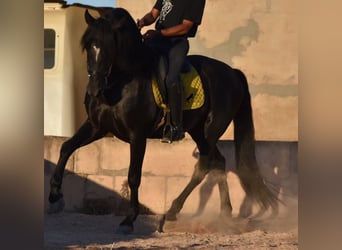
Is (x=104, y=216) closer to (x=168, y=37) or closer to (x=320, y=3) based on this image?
(x=168, y=37)

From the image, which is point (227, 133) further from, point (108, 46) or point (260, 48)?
point (108, 46)

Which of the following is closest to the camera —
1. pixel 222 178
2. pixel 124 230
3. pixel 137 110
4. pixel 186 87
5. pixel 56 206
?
pixel 124 230

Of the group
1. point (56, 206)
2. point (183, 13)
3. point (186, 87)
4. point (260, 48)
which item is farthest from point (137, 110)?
point (260, 48)

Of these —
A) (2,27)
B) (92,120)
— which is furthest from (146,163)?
(2,27)

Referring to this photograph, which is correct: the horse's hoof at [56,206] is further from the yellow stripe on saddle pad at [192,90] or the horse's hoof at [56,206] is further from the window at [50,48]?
the window at [50,48]

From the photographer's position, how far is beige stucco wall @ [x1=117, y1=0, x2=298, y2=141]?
1262 centimetres

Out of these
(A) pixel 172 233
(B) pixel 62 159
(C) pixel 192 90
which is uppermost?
(C) pixel 192 90

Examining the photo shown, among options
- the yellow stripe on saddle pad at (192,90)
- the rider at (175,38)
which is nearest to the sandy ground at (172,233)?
the rider at (175,38)

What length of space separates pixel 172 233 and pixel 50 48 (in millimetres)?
7347

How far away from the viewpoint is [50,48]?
13922 millimetres

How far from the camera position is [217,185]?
845cm

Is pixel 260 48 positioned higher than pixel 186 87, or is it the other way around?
pixel 260 48

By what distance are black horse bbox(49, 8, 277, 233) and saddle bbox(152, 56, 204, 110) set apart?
0.06 meters

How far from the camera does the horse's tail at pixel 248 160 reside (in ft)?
27.3
